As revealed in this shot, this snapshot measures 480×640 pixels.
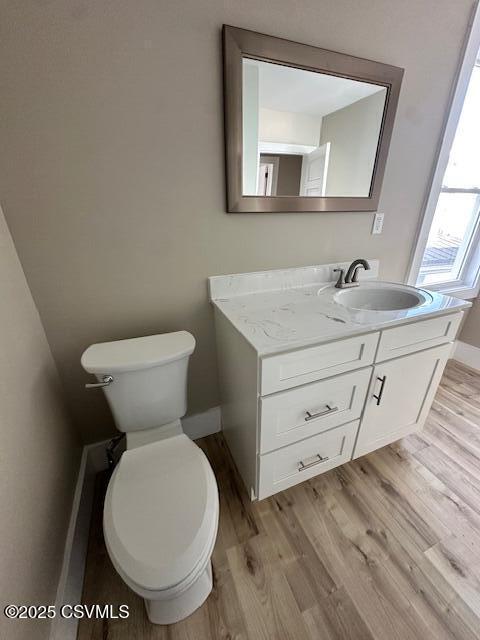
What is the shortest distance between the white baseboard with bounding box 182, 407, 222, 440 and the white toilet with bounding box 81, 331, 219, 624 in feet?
1.25

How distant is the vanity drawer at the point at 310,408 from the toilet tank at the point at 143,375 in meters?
0.36

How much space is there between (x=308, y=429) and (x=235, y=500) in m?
0.53

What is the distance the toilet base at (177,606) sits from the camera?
0.82 meters

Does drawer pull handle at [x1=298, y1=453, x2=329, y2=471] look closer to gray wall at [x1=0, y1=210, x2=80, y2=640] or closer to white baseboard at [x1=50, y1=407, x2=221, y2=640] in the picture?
white baseboard at [x1=50, y1=407, x2=221, y2=640]

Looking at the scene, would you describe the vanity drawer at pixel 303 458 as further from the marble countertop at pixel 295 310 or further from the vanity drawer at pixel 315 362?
the marble countertop at pixel 295 310

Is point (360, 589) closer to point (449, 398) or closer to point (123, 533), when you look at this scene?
point (123, 533)

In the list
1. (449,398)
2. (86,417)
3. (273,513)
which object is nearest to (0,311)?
(86,417)

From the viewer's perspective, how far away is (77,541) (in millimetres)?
954

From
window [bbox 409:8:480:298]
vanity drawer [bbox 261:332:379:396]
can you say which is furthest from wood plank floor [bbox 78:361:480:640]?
window [bbox 409:8:480:298]

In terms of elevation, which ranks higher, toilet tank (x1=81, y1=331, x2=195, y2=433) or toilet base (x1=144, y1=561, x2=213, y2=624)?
toilet tank (x1=81, y1=331, x2=195, y2=433)

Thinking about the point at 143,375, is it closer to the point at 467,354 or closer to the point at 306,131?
the point at 306,131

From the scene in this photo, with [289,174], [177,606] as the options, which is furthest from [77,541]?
[289,174]

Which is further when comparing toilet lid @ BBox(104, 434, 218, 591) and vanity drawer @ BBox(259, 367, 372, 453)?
vanity drawer @ BBox(259, 367, 372, 453)

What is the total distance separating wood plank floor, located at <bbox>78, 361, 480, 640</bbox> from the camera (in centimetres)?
82
